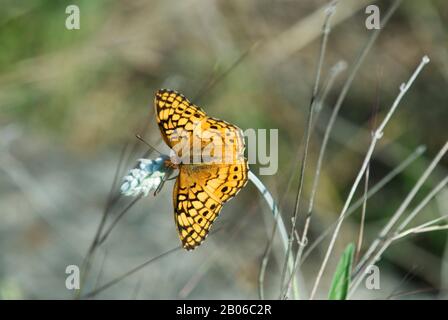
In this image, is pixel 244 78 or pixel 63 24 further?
pixel 244 78

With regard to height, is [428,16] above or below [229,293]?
above

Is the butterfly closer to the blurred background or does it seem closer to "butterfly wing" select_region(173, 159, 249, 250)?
"butterfly wing" select_region(173, 159, 249, 250)

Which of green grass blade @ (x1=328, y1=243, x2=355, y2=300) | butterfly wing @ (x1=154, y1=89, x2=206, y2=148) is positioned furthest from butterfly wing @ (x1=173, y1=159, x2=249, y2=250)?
green grass blade @ (x1=328, y1=243, x2=355, y2=300)

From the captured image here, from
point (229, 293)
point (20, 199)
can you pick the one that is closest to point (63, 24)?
point (20, 199)

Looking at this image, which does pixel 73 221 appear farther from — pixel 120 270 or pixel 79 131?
pixel 79 131

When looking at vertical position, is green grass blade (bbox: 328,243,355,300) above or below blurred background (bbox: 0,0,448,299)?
below

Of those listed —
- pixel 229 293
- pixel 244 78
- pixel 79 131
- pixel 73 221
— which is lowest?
pixel 229 293
